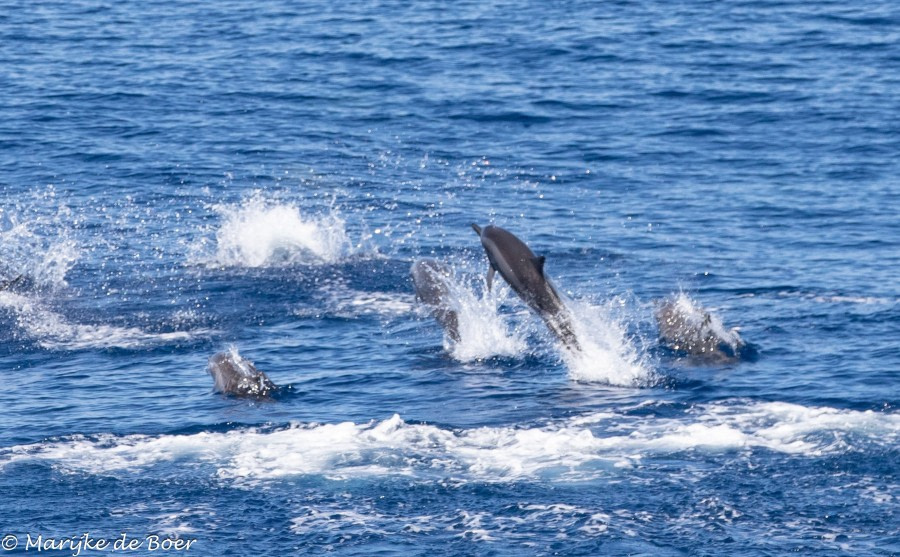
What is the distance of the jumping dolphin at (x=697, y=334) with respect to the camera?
121ft

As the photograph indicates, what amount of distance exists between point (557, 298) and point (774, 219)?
50.6ft

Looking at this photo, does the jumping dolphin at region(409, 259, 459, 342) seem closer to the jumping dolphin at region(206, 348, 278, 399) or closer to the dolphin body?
the dolphin body

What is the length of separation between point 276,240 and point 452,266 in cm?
579

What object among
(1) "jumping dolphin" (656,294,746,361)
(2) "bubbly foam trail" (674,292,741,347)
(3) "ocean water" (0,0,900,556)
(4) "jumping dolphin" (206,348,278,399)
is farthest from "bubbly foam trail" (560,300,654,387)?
(4) "jumping dolphin" (206,348,278,399)

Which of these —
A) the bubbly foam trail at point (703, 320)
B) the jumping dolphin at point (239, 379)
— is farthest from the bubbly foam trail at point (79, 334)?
the bubbly foam trail at point (703, 320)

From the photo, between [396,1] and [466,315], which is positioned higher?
[396,1]

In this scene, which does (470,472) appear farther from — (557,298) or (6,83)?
(6,83)

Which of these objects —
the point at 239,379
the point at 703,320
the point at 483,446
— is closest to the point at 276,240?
the point at 239,379

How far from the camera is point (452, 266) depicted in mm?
44000

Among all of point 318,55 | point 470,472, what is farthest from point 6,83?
point 470,472

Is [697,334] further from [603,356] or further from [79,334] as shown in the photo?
[79,334]

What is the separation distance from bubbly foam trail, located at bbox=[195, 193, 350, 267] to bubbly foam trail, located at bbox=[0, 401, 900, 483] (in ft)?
44.0

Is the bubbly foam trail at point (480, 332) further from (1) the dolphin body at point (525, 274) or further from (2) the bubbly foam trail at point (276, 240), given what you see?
(2) the bubbly foam trail at point (276, 240)

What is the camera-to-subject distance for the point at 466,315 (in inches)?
1533
